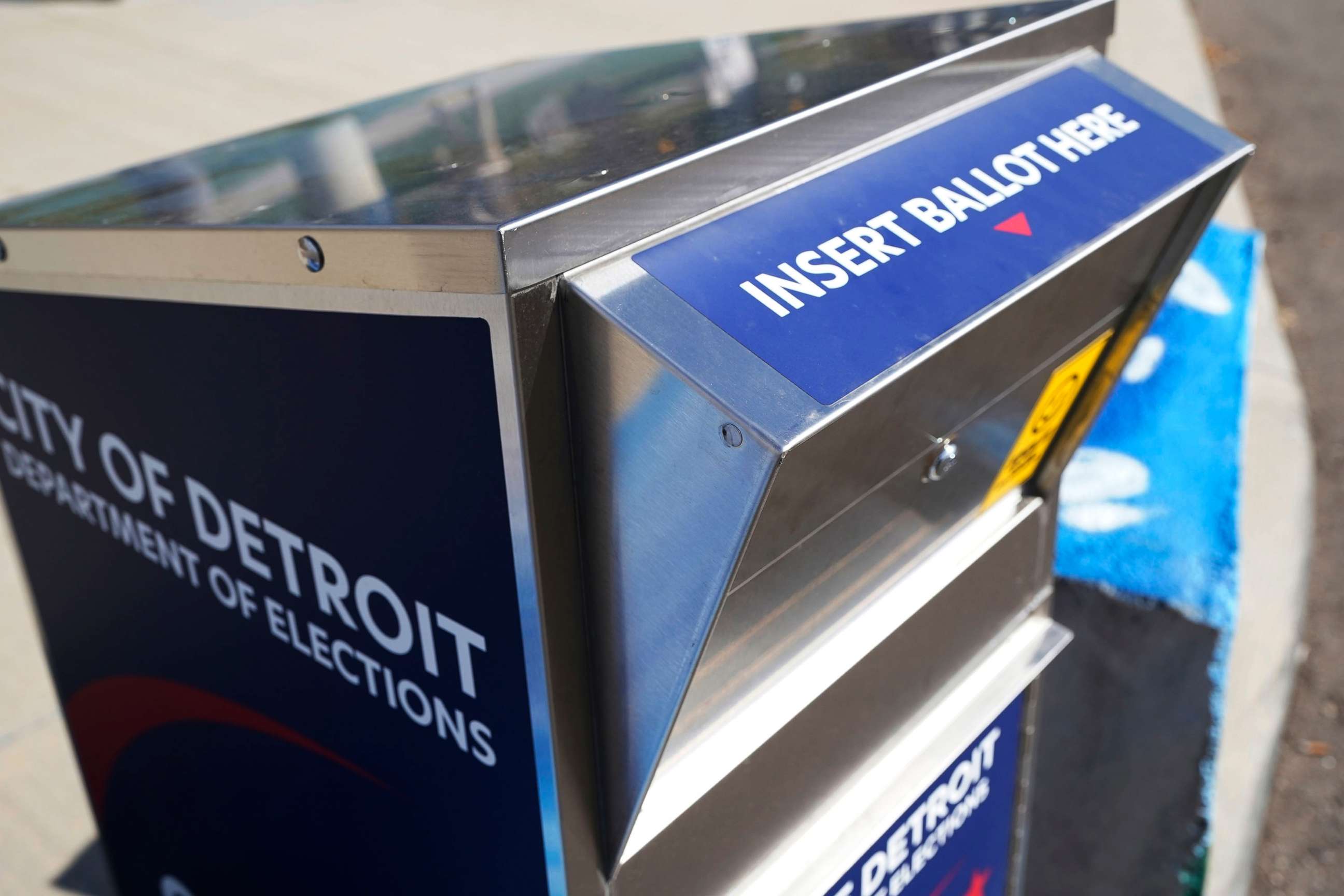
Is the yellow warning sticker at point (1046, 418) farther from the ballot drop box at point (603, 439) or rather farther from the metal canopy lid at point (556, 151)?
the metal canopy lid at point (556, 151)

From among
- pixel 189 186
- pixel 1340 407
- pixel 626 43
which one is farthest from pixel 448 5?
pixel 189 186

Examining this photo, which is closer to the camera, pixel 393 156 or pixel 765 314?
pixel 765 314

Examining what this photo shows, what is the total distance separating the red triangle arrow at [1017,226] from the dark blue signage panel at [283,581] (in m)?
0.49

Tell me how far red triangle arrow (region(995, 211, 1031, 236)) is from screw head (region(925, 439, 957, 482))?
0.21 metres

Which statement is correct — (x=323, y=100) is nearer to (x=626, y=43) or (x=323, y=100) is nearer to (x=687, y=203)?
(x=626, y=43)

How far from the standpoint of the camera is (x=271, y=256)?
1.02 meters

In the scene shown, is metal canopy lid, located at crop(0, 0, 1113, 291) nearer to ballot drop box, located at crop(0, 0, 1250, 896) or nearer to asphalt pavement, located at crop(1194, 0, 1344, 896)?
ballot drop box, located at crop(0, 0, 1250, 896)

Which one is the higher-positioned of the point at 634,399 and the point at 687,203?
the point at 687,203

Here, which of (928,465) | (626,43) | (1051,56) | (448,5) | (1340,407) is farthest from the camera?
(448,5)

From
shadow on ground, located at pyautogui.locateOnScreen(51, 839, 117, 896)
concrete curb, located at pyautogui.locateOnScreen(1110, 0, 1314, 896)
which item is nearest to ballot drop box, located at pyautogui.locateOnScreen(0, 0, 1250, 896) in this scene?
shadow on ground, located at pyautogui.locateOnScreen(51, 839, 117, 896)

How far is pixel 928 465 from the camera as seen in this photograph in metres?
1.23

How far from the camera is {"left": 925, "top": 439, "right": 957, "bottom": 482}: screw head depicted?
1215 millimetres

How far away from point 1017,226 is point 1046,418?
0.43 metres

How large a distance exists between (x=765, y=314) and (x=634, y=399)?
0.12 meters
